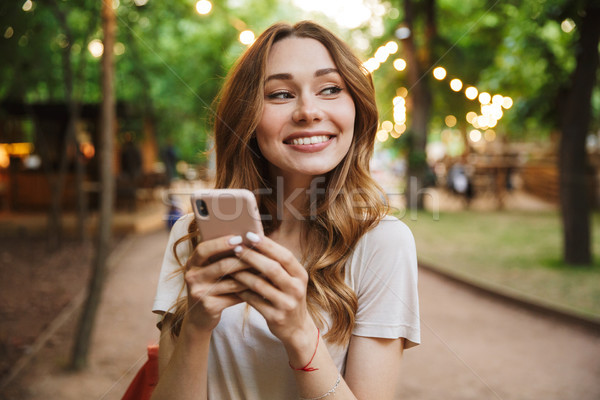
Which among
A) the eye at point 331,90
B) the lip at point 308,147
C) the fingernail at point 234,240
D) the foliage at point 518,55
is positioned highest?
the foliage at point 518,55

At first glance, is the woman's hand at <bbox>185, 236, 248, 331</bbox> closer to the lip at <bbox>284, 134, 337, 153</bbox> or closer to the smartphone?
the smartphone

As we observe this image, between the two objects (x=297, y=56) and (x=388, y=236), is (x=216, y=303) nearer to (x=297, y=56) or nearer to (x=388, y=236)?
(x=388, y=236)

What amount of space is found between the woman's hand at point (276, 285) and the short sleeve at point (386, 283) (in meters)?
0.30

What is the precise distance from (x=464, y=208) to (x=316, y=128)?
16.6 meters

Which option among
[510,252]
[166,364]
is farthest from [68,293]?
[510,252]

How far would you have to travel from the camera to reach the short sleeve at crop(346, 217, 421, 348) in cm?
144

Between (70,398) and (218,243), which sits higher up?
(218,243)

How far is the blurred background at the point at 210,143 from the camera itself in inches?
224

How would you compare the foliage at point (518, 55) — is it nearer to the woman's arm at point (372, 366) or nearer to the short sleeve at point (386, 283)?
the short sleeve at point (386, 283)

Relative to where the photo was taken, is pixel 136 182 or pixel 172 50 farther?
pixel 172 50

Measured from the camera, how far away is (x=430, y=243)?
1090 centimetres

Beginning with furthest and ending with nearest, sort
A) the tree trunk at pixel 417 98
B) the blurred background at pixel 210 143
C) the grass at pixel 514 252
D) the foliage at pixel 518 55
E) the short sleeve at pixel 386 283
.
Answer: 1. the tree trunk at pixel 417 98
2. the grass at pixel 514 252
3. the foliage at pixel 518 55
4. the blurred background at pixel 210 143
5. the short sleeve at pixel 386 283

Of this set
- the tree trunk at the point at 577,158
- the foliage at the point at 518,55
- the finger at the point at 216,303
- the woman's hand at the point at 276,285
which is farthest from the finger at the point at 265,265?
the tree trunk at the point at 577,158

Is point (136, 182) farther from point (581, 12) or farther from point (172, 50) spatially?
point (581, 12)
